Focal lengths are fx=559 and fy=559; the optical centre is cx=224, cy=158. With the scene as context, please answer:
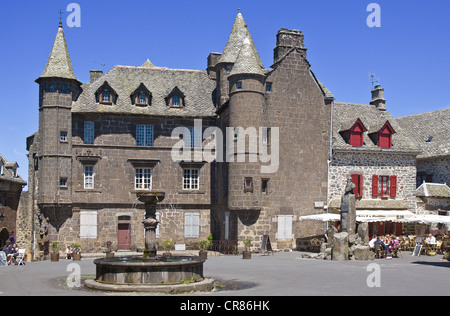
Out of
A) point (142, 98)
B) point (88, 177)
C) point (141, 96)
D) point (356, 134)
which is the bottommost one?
point (88, 177)

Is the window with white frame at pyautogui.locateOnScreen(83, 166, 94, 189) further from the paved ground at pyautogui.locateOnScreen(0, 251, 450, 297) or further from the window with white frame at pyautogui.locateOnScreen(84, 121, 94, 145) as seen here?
the paved ground at pyautogui.locateOnScreen(0, 251, 450, 297)

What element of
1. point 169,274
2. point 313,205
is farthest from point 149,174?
point 169,274

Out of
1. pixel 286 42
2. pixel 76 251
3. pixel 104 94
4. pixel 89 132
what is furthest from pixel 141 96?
pixel 76 251

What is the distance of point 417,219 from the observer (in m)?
31.1

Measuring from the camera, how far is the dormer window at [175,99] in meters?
36.7

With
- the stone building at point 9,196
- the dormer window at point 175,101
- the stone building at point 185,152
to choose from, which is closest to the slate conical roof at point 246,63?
the stone building at point 185,152

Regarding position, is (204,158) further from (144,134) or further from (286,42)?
(286,42)

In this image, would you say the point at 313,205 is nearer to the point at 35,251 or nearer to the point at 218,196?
the point at 218,196

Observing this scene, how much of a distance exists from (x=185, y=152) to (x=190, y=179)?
1810 mm

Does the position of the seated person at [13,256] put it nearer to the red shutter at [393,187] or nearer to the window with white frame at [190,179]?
the window with white frame at [190,179]

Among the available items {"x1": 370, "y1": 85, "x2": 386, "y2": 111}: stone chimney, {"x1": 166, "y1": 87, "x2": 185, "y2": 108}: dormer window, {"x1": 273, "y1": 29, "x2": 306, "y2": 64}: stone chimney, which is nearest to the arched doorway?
{"x1": 166, "y1": 87, "x2": 185, "y2": 108}: dormer window

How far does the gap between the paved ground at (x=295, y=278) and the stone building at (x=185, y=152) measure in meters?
8.67

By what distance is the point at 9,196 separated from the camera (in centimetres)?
4388

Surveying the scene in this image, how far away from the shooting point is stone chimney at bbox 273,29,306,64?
35.8 m
